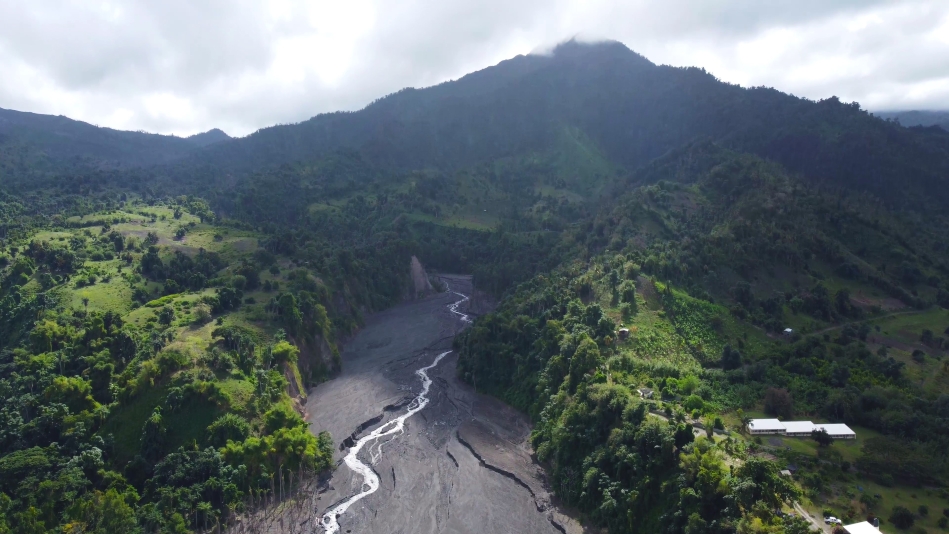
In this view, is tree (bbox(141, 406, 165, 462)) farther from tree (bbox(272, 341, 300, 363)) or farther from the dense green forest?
tree (bbox(272, 341, 300, 363))

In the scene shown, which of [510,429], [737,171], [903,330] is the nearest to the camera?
[510,429]

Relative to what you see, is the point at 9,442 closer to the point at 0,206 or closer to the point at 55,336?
the point at 55,336

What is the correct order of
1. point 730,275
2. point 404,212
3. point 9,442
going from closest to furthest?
point 9,442 < point 730,275 < point 404,212

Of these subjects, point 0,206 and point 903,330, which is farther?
point 0,206

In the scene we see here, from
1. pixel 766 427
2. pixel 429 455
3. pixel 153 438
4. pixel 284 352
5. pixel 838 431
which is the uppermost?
pixel 284 352

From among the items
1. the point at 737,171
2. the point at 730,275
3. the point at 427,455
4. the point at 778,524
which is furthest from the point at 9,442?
the point at 737,171

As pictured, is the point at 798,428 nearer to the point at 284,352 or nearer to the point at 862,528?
the point at 862,528

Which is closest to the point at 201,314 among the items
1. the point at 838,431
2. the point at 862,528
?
the point at 838,431
